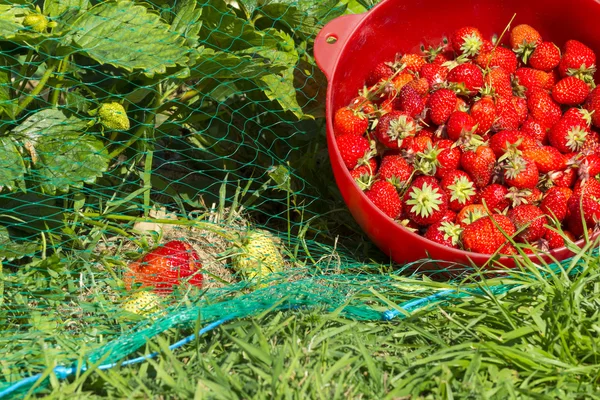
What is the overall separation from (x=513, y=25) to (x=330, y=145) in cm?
68

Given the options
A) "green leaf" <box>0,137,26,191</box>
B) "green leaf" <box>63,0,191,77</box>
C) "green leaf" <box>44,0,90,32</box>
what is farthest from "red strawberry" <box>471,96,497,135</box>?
"green leaf" <box>0,137,26,191</box>

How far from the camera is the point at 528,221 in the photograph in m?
1.79

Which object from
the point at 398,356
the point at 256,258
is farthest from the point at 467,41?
the point at 398,356

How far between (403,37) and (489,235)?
25.1 inches

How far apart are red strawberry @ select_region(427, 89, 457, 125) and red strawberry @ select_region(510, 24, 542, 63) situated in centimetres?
28

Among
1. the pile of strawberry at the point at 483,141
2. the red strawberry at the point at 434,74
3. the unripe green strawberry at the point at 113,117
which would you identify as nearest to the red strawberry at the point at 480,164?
the pile of strawberry at the point at 483,141

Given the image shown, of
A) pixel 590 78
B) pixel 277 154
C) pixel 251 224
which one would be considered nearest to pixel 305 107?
pixel 277 154

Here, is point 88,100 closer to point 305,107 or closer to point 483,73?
point 305,107

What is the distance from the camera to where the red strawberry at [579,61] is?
2.04 meters

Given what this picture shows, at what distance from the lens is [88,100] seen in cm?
182

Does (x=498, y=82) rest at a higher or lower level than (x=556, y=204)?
higher

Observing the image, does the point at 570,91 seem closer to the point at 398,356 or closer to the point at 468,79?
the point at 468,79

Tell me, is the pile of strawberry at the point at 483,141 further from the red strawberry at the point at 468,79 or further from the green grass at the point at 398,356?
the green grass at the point at 398,356

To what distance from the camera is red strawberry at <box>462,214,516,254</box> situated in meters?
1.75
